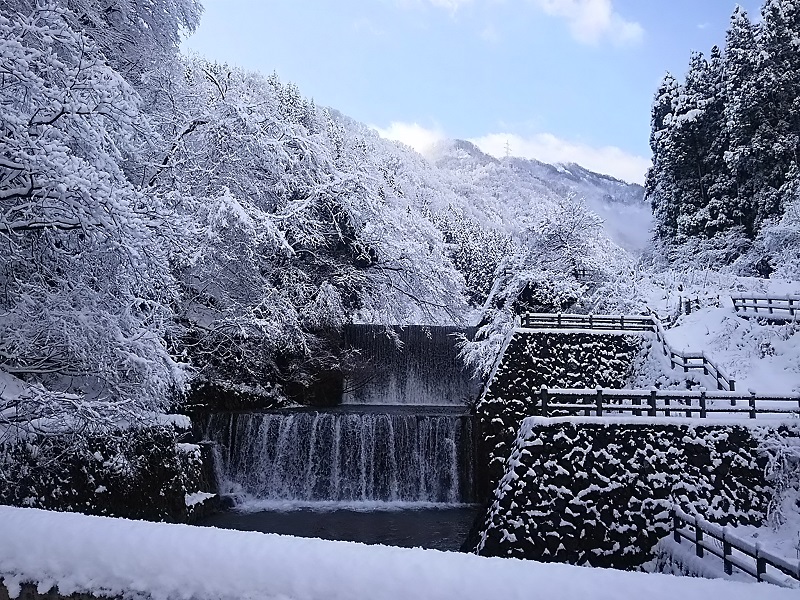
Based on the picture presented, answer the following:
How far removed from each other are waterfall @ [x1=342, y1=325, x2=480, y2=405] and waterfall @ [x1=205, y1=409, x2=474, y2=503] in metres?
5.86

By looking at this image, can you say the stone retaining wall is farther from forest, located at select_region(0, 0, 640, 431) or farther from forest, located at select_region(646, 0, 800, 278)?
forest, located at select_region(646, 0, 800, 278)

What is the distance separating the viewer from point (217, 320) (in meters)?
16.1

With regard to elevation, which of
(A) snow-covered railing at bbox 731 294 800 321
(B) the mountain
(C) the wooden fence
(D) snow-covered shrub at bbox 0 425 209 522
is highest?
(B) the mountain

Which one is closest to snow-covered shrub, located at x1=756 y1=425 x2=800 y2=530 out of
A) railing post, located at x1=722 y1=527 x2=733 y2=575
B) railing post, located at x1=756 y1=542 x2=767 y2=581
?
railing post, located at x1=722 y1=527 x2=733 y2=575

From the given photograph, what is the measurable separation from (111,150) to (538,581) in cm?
A: 732

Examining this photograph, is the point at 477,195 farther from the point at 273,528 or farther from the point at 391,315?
the point at 273,528

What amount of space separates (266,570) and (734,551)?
7.98 metres

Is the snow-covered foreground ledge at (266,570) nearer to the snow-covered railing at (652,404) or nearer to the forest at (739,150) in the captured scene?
the snow-covered railing at (652,404)

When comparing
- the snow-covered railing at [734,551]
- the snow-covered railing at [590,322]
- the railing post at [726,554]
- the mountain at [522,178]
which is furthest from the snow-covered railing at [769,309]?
the mountain at [522,178]

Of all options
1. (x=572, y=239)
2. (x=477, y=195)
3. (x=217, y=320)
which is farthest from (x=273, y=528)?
(x=477, y=195)

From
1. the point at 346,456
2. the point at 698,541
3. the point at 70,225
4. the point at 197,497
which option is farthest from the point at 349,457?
the point at 70,225

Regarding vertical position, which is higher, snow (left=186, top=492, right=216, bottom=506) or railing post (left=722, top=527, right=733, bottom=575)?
railing post (left=722, top=527, right=733, bottom=575)

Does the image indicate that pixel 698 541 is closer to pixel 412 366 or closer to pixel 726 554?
pixel 726 554

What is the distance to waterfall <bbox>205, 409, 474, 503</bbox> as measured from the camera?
15.3 meters
